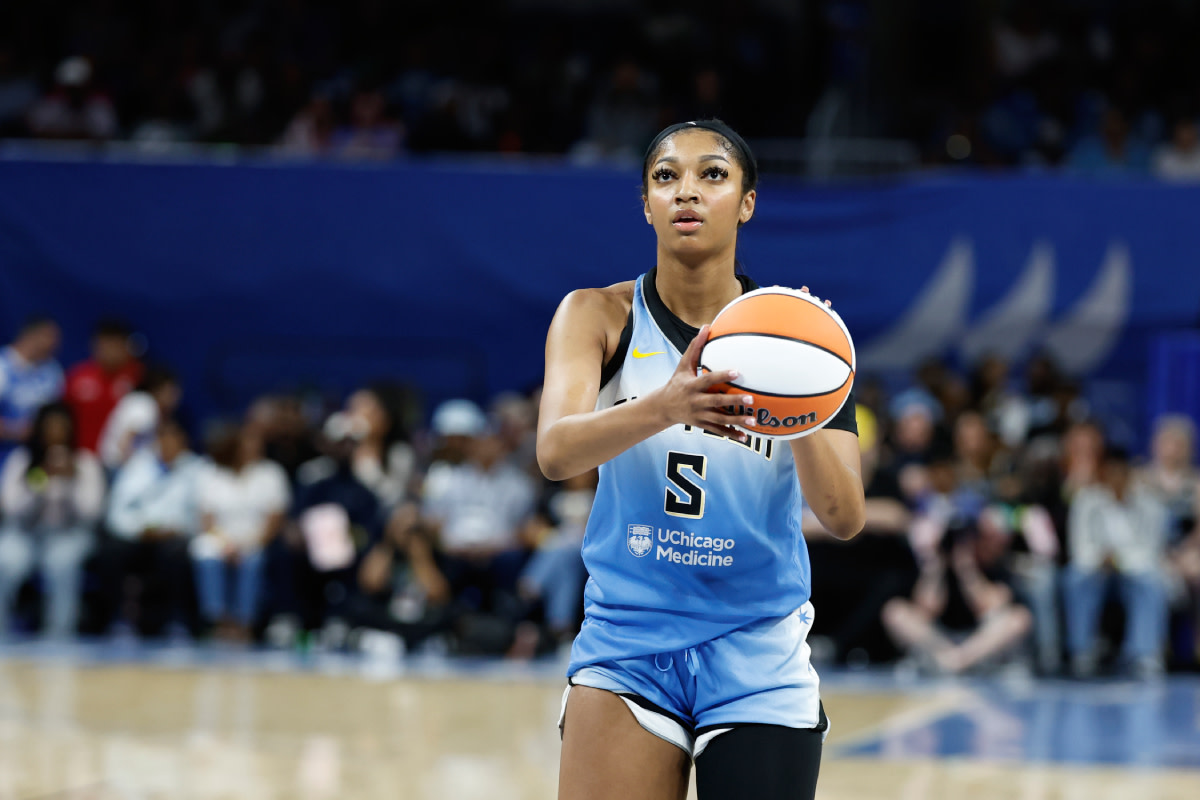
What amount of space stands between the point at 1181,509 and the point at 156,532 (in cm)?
710

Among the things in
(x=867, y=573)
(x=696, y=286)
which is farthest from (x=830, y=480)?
(x=867, y=573)

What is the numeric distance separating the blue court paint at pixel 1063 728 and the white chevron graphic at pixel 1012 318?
3.54m

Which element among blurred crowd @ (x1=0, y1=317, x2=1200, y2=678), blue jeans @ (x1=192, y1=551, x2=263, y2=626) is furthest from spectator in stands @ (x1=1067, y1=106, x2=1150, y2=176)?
blue jeans @ (x1=192, y1=551, x2=263, y2=626)

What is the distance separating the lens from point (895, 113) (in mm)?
15586

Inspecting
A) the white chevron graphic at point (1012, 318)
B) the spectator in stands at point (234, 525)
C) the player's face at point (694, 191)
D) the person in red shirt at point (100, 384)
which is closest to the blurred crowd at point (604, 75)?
the white chevron graphic at point (1012, 318)

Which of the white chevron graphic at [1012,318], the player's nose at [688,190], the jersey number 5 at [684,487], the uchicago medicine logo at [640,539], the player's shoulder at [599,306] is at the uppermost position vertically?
the white chevron graphic at [1012,318]

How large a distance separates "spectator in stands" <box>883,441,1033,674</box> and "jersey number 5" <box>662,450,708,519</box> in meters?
7.20

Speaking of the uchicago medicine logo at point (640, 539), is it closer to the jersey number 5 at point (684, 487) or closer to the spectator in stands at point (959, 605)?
the jersey number 5 at point (684, 487)

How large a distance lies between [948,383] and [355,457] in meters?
4.45

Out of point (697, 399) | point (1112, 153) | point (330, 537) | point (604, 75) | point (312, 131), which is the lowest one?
point (330, 537)

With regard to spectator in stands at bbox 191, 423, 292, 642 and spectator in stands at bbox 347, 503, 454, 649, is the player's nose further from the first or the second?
spectator in stands at bbox 191, 423, 292, 642

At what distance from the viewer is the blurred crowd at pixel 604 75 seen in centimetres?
1434

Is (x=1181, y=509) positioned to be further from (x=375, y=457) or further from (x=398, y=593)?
(x=375, y=457)

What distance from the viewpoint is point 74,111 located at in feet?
47.2
